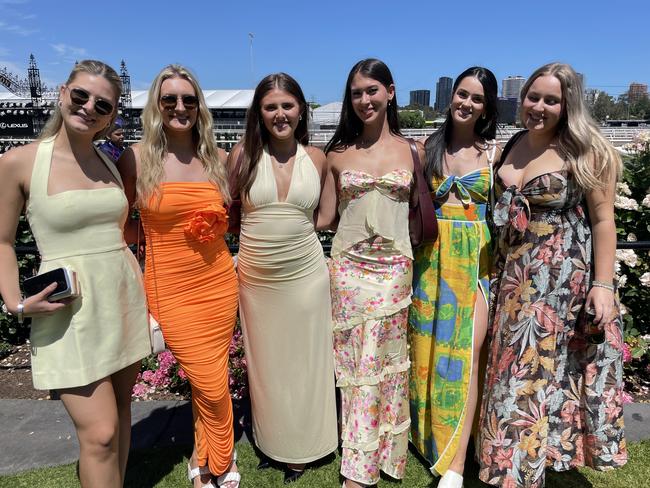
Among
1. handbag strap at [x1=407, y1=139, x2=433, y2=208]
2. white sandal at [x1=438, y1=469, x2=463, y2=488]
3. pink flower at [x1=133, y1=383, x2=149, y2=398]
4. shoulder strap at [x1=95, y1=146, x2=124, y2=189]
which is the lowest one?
white sandal at [x1=438, y1=469, x2=463, y2=488]

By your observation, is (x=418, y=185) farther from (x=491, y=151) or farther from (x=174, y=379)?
(x=174, y=379)

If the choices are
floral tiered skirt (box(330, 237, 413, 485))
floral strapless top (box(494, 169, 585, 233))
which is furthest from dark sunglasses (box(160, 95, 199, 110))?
floral strapless top (box(494, 169, 585, 233))

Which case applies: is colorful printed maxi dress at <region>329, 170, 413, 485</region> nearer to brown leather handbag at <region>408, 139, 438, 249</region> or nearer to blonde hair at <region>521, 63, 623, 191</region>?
brown leather handbag at <region>408, 139, 438, 249</region>

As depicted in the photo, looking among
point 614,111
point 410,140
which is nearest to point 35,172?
point 410,140

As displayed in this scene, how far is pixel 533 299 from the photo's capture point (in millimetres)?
2508

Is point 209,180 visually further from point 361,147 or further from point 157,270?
point 361,147

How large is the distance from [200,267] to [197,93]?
3.05 ft

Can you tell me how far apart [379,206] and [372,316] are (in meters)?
0.65

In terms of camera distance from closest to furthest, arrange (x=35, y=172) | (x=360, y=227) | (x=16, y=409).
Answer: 1. (x=35, y=172)
2. (x=360, y=227)
3. (x=16, y=409)

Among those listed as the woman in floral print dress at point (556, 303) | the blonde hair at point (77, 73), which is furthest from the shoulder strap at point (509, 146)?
the blonde hair at point (77, 73)

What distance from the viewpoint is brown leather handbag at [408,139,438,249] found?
284 centimetres

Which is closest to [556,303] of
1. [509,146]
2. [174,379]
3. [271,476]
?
[509,146]

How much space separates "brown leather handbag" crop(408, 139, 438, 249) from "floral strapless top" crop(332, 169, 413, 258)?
0.10 ft

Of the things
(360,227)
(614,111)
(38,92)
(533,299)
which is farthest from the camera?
(614,111)
